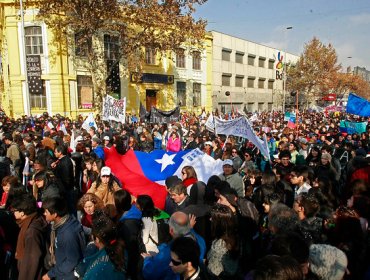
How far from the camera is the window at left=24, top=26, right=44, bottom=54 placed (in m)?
22.8

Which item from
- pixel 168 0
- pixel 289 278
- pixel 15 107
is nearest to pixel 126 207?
pixel 289 278

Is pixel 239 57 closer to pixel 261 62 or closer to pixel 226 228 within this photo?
pixel 261 62

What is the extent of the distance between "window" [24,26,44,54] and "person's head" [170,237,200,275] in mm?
23787

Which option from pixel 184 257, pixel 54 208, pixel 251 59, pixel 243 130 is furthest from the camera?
pixel 251 59

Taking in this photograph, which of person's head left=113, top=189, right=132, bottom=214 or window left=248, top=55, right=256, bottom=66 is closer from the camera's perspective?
person's head left=113, top=189, right=132, bottom=214

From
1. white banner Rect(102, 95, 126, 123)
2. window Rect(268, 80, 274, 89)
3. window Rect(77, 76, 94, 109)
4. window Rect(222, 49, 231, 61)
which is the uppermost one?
window Rect(222, 49, 231, 61)

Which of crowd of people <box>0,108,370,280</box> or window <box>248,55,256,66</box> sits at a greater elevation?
window <box>248,55,256,66</box>

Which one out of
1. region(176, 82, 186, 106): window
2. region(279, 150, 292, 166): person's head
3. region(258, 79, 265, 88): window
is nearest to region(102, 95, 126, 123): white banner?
region(279, 150, 292, 166): person's head

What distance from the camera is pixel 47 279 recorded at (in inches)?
133

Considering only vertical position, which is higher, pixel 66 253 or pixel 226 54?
pixel 226 54

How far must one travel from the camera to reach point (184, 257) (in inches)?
99.7

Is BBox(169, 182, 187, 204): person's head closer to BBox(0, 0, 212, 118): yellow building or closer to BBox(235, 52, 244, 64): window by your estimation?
BBox(0, 0, 212, 118): yellow building

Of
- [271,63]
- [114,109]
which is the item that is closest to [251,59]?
[271,63]

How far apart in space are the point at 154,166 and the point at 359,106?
7.49 metres
